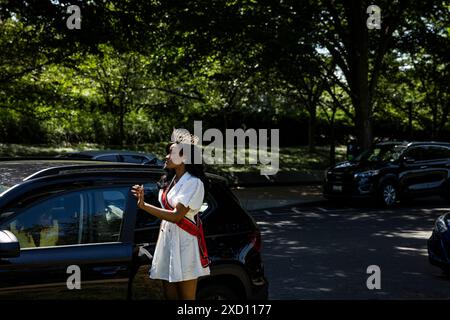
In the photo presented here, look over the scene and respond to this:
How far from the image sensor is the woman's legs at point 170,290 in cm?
459

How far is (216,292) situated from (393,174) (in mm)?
12791

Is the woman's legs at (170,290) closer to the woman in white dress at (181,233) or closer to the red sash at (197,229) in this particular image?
the woman in white dress at (181,233)

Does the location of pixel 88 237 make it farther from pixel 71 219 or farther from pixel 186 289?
pixel 186 289

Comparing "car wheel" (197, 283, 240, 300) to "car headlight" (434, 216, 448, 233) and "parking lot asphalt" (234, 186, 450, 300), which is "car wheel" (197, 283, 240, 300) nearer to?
"parking lot asphalt" (234, 186, 450, 300)

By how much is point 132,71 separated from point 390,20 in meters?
10.2

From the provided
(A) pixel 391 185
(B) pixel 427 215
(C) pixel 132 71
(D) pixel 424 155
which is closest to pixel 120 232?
(B) pixel 427 215

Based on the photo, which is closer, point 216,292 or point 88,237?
point 88,237

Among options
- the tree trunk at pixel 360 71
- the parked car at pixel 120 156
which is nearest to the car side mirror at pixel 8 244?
the parked car at pixel 120 156

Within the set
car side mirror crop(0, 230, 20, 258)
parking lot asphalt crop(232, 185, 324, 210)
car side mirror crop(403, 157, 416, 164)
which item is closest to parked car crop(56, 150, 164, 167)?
parking lot asphalt crop(232, 185, 324, 210)

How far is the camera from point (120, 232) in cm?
465

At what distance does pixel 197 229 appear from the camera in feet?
15.1

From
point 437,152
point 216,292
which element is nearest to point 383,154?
point 437,152

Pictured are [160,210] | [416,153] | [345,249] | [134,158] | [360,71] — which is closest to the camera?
[160,210]
